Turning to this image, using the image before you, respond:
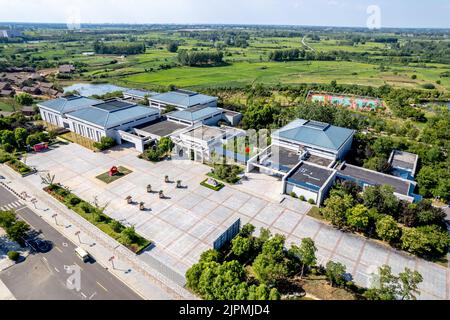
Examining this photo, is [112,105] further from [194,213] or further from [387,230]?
[387,230]

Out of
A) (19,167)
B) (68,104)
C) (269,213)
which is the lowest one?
(269,213)

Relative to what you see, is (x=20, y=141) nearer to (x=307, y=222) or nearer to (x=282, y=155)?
(x=282, y=155)

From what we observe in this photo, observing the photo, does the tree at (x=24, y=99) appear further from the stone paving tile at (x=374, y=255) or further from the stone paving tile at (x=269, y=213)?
the stone paving tile at (x=374, y=255)

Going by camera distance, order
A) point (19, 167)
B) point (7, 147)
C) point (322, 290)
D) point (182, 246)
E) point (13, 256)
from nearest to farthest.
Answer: point (322, 290)
point (13, 256)
point (182, 246)
point (19, 167)
point (7, 147)

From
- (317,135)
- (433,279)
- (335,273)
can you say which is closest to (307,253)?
(335,273)

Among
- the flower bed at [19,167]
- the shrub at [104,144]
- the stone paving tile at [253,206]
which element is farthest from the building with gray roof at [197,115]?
the flower bed at [19,167]

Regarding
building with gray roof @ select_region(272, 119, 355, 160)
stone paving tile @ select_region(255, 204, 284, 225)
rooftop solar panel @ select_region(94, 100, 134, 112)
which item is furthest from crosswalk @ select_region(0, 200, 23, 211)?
building with gray roof @ select_region(272, 119, 355, 160)

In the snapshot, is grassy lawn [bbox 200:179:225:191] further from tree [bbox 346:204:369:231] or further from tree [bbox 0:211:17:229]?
tree [bbox 0:211:17:229]

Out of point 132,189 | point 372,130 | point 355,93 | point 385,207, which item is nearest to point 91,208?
point 132,189
